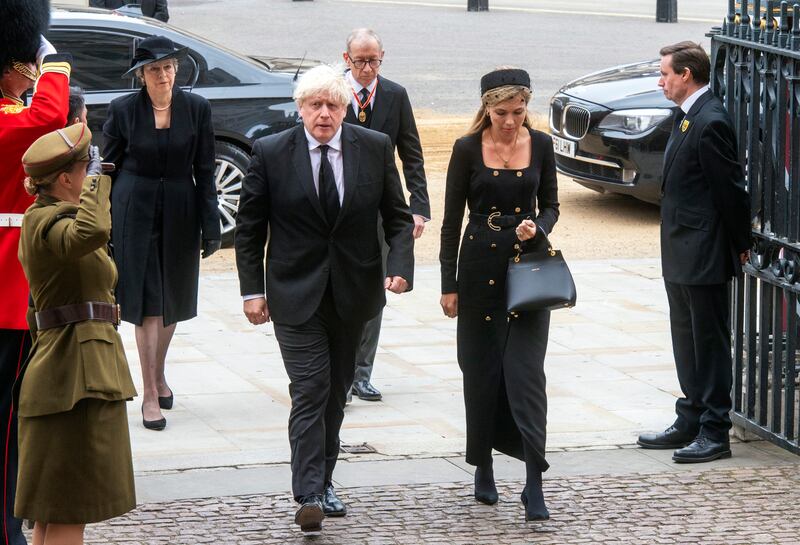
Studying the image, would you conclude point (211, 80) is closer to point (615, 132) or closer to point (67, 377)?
point (615, 132)

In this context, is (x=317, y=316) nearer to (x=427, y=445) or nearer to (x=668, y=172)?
(x=427, y=445)

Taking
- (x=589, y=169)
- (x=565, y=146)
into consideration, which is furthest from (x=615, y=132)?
(x=565, y=146)

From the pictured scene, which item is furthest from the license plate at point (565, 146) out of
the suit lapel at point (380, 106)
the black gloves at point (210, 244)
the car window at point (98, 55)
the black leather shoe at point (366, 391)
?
the black gloves at point (210, 244)

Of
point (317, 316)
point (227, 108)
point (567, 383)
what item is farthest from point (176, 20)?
point (317, 316)

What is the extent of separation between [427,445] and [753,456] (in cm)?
156

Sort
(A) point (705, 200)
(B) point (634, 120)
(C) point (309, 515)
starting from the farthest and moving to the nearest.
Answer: (B) point (634, 120) < (A) point (705, 200) < (C) point (309, 515)

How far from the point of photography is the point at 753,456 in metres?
6.95

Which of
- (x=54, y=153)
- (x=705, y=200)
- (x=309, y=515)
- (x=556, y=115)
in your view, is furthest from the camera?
(x=556, y=115)

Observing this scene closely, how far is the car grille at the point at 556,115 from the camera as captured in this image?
1336 centimetres

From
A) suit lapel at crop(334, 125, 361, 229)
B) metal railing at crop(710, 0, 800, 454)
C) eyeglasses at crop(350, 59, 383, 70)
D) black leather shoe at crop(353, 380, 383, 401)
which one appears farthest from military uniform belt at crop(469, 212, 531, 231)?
black leather shoe at crop(353, 380, 383, 401)

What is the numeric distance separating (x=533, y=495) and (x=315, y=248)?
4.47 feet

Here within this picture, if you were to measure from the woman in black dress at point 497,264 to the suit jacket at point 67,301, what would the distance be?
1861 millimetres

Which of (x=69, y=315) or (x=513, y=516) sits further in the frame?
(x=513, y=516)

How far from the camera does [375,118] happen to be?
307 inches
